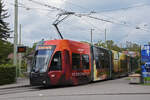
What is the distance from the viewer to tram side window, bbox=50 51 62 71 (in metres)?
16.1

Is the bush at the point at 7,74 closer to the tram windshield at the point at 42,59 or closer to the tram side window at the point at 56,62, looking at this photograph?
the tram windshield at the point at 42,59

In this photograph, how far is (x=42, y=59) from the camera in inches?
637

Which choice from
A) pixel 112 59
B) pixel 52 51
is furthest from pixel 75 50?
pixel 112 59

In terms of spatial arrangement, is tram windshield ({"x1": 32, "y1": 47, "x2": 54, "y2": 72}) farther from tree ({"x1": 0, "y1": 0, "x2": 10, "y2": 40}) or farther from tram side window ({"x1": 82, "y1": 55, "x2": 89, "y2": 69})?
tree ({"x1": 0, "y1": 0, "x2": 10, "y2": 40})

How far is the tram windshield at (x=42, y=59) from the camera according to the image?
52.4 ft

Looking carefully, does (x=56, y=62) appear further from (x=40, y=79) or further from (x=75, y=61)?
(x=75, y=61)

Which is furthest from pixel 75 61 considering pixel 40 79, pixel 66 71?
pixel 40 79

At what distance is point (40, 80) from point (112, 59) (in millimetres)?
12247

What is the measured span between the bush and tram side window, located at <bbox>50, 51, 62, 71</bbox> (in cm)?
517

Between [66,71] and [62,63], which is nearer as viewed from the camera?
[62,63]

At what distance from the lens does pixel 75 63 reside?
58.1 feet

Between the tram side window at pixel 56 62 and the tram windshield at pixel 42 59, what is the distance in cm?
35

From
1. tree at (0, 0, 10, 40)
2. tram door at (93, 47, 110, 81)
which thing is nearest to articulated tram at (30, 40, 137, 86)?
tram door at (93, 47, 110, 81)

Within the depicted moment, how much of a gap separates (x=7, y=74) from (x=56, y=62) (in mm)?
5397
